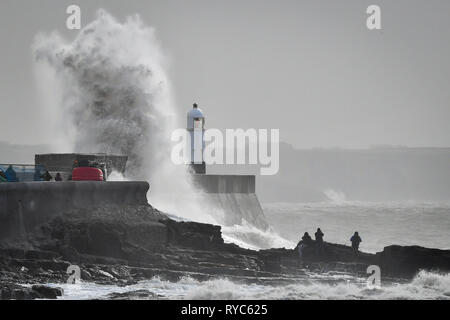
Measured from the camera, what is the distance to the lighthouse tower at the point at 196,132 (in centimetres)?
3503

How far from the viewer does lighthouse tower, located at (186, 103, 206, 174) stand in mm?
35031

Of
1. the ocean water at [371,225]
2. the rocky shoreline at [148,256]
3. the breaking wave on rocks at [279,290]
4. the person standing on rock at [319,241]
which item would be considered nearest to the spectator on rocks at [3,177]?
the rocky shoreline at [148,256]

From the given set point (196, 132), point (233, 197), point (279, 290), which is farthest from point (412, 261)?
point (196, 132)

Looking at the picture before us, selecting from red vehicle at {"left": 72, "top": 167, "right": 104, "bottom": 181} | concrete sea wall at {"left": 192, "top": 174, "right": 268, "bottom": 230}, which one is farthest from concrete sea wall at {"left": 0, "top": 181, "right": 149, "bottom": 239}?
concrete sea wall at {"left": 192, "top": 174, "right": 268, "bottom": 230}

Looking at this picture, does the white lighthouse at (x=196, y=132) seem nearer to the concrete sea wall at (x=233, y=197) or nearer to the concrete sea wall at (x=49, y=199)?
the concrete sea wall at (x=233, y=197)

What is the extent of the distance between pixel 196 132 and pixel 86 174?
1258cm

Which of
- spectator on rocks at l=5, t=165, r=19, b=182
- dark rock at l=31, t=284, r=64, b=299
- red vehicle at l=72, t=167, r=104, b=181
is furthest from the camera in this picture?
red vehicle at l=72, t=167, r=104, b=181

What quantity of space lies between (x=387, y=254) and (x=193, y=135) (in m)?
14.5

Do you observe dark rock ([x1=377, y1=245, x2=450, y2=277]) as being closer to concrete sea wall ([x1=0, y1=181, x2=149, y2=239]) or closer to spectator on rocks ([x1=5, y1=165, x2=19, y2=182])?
concrete sea wall ([x1=0, y1=181, x2=149, y2=239])

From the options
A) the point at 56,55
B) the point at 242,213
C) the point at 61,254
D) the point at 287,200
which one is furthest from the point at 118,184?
the point at 287,200

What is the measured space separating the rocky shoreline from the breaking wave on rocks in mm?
422

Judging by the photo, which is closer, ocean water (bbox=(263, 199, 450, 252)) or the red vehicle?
the red vehicle

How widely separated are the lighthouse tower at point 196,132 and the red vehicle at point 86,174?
40.3 feet

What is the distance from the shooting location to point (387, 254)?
70.3ft
